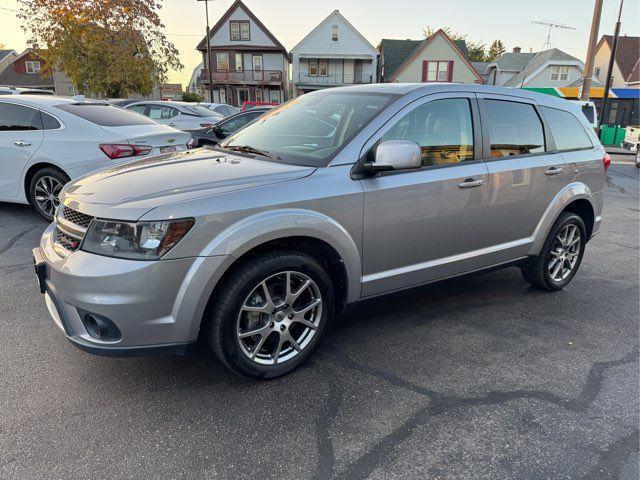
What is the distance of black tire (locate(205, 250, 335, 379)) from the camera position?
8.49 ft

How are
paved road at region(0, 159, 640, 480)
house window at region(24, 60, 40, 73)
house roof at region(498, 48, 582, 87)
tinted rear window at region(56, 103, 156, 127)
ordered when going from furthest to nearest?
1. house window at region(24, 60, 40, 73)
2. house roof at region(498, 48, 582, 87)
3. tinted rear window at region(56, 103, 156, 127)
4. paved road at region(0, 159, 640, 480)

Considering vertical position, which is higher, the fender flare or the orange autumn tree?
the orange autumn tree

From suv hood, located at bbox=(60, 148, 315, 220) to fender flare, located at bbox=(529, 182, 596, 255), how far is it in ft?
7.58

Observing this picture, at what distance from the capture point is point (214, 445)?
2367 mm

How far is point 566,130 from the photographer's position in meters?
4.34

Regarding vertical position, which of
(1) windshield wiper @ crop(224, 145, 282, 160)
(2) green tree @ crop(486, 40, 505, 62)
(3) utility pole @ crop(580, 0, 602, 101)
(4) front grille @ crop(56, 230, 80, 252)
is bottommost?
(4) front grille @ crop(56, 230, 80, 252)

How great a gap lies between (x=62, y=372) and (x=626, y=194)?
11561 mm

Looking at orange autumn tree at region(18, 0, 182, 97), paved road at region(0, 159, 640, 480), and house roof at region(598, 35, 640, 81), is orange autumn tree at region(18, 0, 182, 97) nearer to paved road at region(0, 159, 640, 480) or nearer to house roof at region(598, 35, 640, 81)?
paved road at region(0, 159, 640, 480)

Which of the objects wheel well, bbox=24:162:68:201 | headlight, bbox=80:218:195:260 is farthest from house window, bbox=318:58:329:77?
headlight, bbox=80:218:195:260

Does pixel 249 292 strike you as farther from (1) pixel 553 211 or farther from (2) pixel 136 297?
(1) pixel 553 211

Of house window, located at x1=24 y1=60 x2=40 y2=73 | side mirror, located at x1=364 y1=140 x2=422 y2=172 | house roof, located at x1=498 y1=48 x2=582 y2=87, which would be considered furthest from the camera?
house window, located at x1=24 y1=60 x2=40 y2=73

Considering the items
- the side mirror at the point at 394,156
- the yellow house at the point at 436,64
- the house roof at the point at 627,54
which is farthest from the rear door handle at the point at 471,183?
the house roof at the point at 627,54

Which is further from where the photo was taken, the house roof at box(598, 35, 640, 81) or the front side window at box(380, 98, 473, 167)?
the house roof at box(598, 35, 640, 81)

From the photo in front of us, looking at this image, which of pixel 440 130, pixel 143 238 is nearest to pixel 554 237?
pixel 440 130
